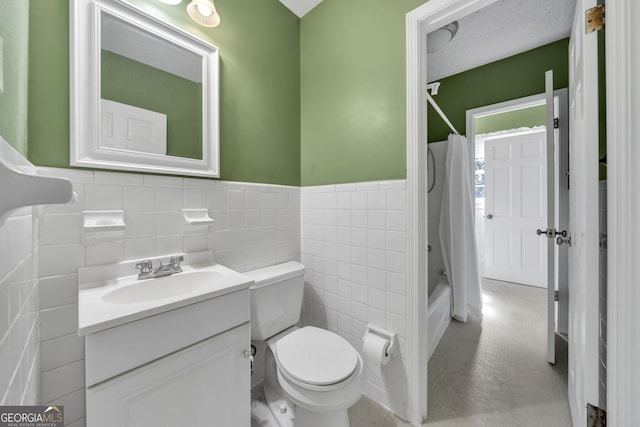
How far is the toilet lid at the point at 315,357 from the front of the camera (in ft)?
3.30

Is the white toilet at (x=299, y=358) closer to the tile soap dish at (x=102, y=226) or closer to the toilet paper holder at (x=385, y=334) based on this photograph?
the toilet paper holder at (x=385, y=334)

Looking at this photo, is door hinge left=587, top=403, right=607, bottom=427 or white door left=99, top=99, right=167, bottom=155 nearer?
door hinge left=587, top=403, right=607, bottom=427

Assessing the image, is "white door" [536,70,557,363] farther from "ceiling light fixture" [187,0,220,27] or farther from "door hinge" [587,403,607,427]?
"ceiling light fixture" [187,0,220,27]

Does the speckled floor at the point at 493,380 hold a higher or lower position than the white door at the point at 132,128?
lower

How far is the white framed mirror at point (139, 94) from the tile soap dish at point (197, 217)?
190 mm

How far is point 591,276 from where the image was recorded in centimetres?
80

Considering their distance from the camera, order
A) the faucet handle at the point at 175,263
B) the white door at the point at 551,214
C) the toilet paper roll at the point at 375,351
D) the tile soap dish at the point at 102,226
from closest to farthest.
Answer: the tile soap dish at the point at 102,226, the faucet handle at the point at 175,263, the toilet paper roll at the point at 375,351, the white door at the point at 551,214

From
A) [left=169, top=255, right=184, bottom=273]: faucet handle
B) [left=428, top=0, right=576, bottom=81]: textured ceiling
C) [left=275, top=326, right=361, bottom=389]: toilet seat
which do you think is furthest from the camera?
[left=428, top=0, right=576, bottom=81]: textured ceiling

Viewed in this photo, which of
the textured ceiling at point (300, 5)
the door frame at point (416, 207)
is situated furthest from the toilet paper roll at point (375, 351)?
the textured ceiling at point (300, 5)

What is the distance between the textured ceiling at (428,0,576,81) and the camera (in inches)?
70.9

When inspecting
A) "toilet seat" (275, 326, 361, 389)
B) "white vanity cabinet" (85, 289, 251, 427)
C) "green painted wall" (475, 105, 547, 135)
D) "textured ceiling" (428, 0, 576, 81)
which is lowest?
"toilet seat" (275, 326, 361, 389)

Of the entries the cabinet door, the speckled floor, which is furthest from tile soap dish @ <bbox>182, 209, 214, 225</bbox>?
the speckled floor

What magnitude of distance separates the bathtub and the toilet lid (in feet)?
2.91

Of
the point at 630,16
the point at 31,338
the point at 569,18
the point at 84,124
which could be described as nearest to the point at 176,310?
the point at 31,338
